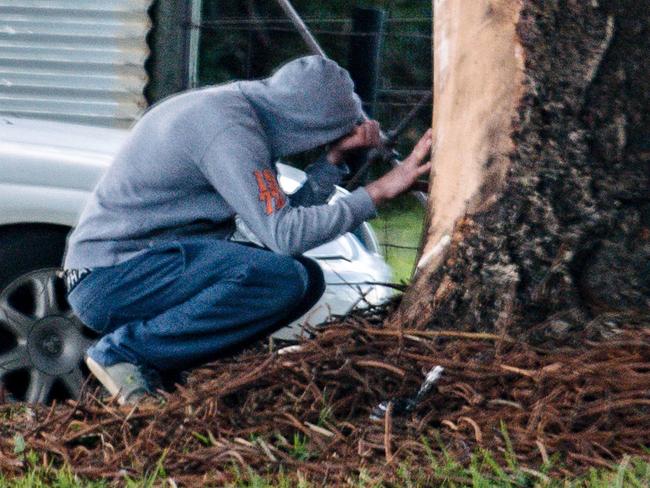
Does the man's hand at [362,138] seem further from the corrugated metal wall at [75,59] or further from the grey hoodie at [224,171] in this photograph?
the corrugated metal wall at [75,59]

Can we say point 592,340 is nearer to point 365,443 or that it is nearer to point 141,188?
point 365,443

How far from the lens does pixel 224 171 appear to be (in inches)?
183

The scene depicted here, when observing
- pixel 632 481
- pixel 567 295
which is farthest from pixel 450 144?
pixel 632 481

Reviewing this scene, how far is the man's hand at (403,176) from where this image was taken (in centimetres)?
468

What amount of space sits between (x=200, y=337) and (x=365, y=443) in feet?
3.03

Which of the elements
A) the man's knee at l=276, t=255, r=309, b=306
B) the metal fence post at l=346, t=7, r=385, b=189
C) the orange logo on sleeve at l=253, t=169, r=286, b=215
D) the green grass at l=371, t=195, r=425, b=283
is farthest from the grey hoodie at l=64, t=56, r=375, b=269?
the green grass at l=371, t=195, r=425, b=283

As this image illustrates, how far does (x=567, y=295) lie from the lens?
440 cm

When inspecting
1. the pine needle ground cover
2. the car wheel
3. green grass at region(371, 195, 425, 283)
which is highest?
the pine needle ground cover

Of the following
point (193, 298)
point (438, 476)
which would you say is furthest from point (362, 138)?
point (438, 476)

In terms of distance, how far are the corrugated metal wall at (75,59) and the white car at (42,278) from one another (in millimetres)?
3404

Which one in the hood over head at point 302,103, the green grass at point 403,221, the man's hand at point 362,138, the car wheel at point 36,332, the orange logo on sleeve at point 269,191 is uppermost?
the hood over head at point 302,103

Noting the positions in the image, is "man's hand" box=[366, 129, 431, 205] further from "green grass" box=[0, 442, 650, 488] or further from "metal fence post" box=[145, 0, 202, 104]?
"metal fence post" box=[145, 0, 202, 104]

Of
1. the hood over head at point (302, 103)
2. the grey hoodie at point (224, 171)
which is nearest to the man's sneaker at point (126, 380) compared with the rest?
the grey hoodie at point (224, 171)

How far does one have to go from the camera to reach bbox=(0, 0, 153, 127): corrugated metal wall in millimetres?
9109
